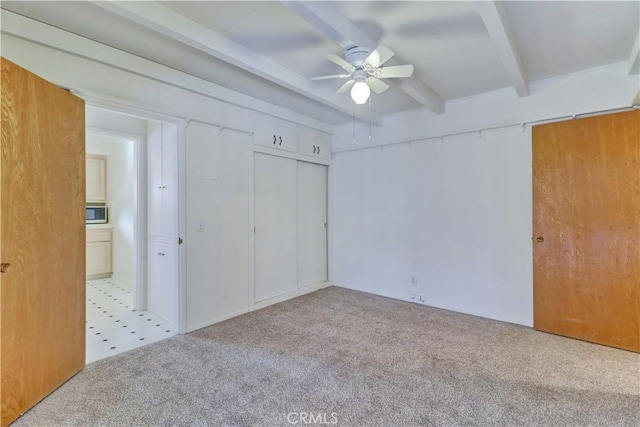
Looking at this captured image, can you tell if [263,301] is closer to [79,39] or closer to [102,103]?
[102,103]

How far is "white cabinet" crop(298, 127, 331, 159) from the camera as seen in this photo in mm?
4531

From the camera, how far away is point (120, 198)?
16.8 ft

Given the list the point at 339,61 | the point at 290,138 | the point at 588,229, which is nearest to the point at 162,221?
the point at 290,138

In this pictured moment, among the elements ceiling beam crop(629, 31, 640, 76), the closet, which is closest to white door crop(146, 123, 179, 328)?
the closet

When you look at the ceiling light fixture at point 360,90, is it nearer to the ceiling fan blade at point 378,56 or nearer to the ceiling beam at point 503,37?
the ceiling fan blade at point 378,56

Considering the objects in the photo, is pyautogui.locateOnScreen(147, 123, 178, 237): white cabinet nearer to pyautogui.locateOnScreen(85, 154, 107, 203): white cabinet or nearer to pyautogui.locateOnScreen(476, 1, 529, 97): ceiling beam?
pyautogui.locateOnScreen(85, 154, 107, 203): white cabinet

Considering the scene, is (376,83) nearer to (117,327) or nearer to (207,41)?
(207,41)

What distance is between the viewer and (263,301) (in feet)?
12.9

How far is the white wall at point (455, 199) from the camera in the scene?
131 inches

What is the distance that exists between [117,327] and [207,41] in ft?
A: 9.91

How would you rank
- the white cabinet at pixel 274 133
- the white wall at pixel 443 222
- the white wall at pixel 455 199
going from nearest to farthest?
the white wall at pixel 455 199, the white wall at pixel 443 222, the white cabinet at pixel 274 133

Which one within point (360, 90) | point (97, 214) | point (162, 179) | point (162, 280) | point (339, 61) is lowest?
point (162, 280)

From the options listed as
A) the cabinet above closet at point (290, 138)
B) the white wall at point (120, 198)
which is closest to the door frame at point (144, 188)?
the cabinet above closet at point (290, 138)

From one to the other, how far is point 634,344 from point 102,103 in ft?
16.8
